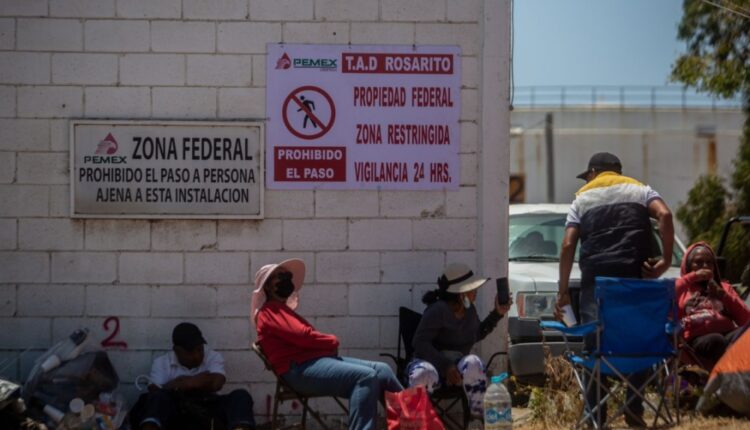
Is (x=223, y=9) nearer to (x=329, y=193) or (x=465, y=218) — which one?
(x=329, y=193)

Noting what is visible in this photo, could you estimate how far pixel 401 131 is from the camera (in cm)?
830

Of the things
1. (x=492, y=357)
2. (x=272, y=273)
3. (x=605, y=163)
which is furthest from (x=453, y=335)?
(x=605, y=163)

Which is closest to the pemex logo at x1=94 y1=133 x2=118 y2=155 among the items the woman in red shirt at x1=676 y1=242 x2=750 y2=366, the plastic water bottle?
the plastic water bottle

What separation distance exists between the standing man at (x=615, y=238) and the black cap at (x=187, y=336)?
98.0 inches

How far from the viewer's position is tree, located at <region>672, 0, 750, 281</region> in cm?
1641

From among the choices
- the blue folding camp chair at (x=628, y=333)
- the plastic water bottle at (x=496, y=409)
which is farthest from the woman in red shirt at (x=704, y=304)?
the plastic water bottle at (x=496, y=409)

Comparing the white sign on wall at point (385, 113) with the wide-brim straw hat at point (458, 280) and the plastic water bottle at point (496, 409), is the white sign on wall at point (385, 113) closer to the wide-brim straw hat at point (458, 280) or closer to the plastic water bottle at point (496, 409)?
the wide-brim straw hat at point (458, 280)

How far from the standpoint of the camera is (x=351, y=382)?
7340 millimetres

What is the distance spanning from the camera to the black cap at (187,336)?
302 inches

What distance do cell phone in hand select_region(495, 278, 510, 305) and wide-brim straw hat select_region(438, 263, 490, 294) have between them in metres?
0.11

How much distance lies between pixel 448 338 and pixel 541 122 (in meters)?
27.1

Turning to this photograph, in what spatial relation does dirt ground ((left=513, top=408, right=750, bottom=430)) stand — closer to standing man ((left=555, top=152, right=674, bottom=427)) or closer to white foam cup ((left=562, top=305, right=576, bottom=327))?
standing man ((left=555, top=152, right=674, bottom=427))

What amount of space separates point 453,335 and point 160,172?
94.6 inches

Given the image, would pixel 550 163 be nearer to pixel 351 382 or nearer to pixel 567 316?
pixel 567 316
